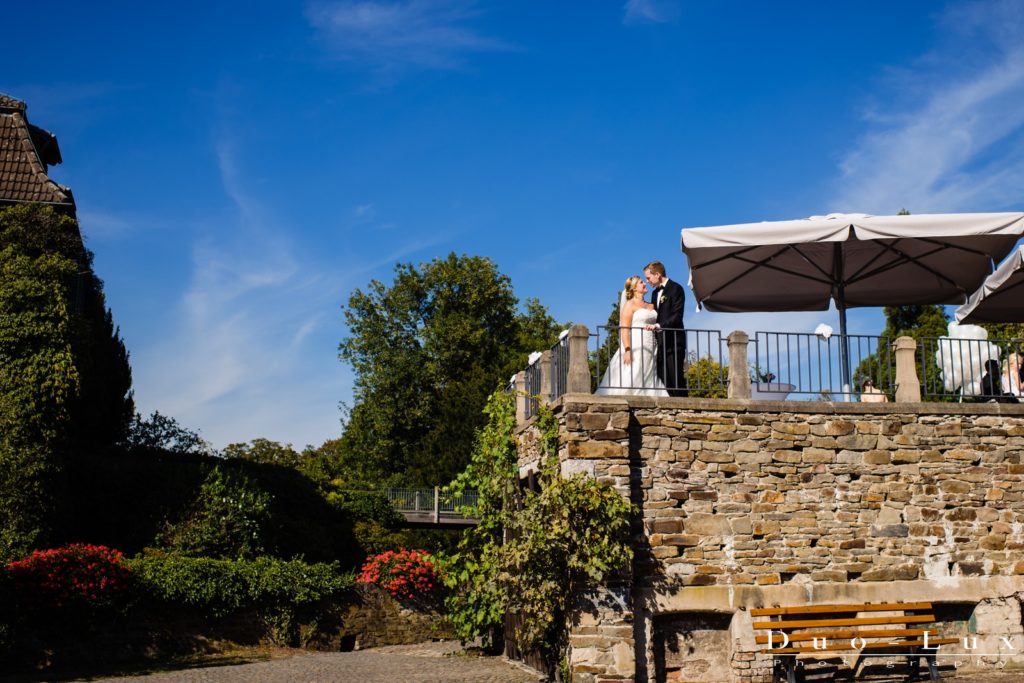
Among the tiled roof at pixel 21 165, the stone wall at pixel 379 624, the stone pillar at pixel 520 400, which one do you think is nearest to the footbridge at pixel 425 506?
the stone wall at pixel 379 624

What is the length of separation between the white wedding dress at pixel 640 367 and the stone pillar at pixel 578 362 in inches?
19.8

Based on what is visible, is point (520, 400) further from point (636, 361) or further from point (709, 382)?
point (709, 382)

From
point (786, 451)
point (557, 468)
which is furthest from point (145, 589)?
point (786, 451)

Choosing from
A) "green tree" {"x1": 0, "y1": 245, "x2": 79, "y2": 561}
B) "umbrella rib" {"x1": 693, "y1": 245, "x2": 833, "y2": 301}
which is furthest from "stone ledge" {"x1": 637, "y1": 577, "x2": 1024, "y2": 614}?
"green tree" {"x1": 0, "y1": 245, "x2": 79, "y2": 561}

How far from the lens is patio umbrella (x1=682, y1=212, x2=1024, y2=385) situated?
35.9ft

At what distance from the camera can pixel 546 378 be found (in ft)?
39.3

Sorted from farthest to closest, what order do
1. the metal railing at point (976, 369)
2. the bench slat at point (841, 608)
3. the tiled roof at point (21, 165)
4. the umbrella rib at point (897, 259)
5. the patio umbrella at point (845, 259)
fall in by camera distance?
the tiled roof at point (21, 165), the umbrella rib at point (897, 259), the metal railing at point (976, 369), the patio umbrella at point (845, 259), the bench slat at point (841, 608)

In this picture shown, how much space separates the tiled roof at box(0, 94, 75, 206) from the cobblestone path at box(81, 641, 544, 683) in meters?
11.7

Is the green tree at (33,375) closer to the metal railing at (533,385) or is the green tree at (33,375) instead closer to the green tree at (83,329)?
the green tree at (83,329)

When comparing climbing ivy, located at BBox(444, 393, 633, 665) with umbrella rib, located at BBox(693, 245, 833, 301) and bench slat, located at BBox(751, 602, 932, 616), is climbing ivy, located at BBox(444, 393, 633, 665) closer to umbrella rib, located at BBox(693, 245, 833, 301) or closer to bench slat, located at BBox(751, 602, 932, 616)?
bench slat, located at BBox(751, 602, 932, 616)

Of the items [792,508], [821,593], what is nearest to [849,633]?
[821,593]

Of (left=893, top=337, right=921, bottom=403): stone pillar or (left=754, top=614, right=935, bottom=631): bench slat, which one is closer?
(left=754, top=614, right=935, bottom=631): bench slat

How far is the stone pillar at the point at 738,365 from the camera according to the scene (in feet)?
36.0

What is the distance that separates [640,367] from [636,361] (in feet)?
0.31
